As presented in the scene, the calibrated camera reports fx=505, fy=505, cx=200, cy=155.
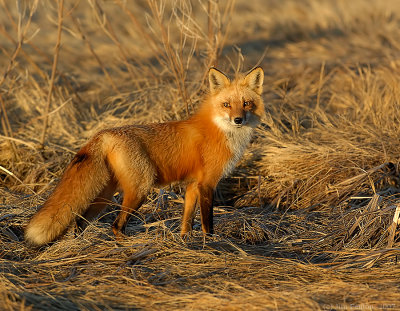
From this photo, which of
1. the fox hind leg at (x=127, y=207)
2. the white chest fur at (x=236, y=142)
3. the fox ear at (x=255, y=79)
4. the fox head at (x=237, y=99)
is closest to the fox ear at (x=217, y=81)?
the fox head at (x=237, y=99)

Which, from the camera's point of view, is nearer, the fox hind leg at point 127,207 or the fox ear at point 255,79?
the fox hind leg at point 127,207

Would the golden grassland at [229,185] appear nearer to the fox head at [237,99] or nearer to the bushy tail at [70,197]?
the bushy tail at [70,197]

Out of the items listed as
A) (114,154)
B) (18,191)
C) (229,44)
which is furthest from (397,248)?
(229,44)

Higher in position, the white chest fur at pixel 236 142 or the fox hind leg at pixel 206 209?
the white chest fur at pixel 236 142

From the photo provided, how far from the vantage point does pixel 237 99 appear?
4930 mm

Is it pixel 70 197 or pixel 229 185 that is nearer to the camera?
pixel 70 197

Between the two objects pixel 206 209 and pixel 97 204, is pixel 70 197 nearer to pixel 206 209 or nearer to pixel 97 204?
pixel 97 204

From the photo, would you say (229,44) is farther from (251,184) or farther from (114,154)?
(114,154)

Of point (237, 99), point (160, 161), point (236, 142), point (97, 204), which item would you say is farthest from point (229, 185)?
point (97, 204)

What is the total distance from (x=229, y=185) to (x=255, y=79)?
5.61ft

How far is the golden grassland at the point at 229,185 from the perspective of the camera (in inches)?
134

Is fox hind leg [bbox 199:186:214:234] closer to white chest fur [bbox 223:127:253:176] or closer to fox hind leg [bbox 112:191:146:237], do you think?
white chest fur [bbox 223:127:253:176]

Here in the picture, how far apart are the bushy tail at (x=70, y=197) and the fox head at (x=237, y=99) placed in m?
1.27

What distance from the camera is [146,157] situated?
4508mm
